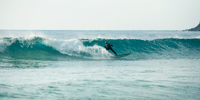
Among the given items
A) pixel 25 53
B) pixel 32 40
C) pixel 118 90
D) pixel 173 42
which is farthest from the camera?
pixel 173 42

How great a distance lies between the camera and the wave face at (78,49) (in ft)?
58.2

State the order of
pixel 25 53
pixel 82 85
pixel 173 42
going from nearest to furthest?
pixel 82 85 < pixel 25 53 < pixel 173 42

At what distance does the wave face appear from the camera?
17.8 m

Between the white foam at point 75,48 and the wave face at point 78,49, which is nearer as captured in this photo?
the wave face at point 78,49

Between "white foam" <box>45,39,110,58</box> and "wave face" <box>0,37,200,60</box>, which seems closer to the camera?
"wave face" <box>0,37,200,60</box>

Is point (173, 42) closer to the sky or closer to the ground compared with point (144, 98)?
closer to the sky

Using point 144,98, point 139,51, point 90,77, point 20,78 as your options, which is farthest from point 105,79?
point 139,51

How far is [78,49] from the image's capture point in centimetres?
1984

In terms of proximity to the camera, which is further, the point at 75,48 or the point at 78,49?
the point at 75,48

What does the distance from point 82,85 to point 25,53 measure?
12.0 metres

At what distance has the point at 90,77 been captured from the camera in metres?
9.09

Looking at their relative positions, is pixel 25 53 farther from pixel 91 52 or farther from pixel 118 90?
pixel 118 90

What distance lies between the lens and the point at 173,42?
26.9 m

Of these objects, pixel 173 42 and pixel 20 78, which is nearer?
pixel 20 78
